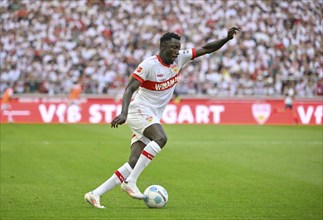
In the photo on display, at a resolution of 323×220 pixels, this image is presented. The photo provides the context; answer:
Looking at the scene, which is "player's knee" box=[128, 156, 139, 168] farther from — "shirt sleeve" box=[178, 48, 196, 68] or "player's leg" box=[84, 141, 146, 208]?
"shirt sleeve" box=[178, 48, 196, 68]

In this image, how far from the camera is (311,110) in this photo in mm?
32656

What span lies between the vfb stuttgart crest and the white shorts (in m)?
23.2

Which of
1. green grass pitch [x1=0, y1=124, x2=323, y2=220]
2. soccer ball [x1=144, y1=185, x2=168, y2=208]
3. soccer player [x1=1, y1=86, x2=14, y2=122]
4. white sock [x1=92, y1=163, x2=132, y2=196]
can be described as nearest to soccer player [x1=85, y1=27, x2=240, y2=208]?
white sock [x1=92, y1=163, x2=132, y2=196]

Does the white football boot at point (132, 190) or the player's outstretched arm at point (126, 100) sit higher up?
the player's outstretched arm at point (126, 100)

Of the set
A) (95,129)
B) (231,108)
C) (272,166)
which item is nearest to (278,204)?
(272,166)

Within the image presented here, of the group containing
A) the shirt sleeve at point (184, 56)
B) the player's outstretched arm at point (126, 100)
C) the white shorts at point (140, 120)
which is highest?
the shirt sleeve at point (184, 56)

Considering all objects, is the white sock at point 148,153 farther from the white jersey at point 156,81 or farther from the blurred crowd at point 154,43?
the blurred crowd at point 154,43

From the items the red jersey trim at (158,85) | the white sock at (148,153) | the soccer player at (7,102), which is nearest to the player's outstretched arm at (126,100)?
the red jersey trim at (158,85)

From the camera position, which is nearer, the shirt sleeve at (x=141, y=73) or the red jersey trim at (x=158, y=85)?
the shirt sleeve at (x=141, y=73)

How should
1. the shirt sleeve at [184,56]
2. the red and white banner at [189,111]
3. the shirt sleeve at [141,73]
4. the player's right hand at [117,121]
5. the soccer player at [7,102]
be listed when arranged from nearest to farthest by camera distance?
the player's right hand at [117,121]
the shirt sleeve at [141,73]
the shirt sleeve at [184,56]
the soccer player at [7,102]
the red and white banner at [189,111]

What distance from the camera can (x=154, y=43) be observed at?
115 feet

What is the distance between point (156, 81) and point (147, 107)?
0.39 meters

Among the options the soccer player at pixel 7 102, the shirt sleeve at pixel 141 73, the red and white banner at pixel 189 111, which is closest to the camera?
the shirt sleeve at pixel 141 73

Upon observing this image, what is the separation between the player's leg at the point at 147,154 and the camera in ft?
30.7
